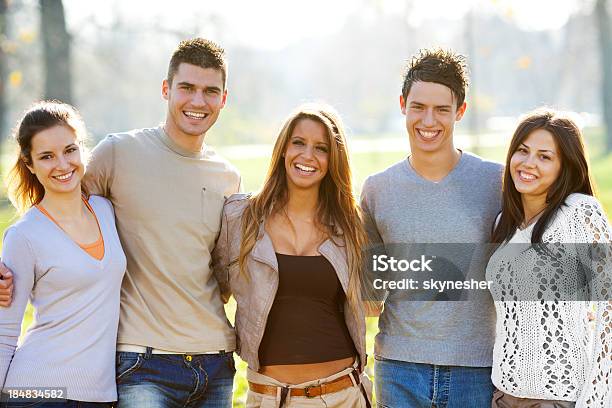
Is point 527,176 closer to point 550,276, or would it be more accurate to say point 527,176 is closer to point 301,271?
point 550,276

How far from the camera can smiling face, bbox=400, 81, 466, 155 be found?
4.40m

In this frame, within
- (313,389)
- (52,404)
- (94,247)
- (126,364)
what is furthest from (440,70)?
(52,404)

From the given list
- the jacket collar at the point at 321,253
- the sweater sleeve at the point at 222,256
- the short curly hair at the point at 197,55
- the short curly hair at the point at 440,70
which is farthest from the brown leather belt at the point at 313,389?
the short curly hair at the point at 197,55

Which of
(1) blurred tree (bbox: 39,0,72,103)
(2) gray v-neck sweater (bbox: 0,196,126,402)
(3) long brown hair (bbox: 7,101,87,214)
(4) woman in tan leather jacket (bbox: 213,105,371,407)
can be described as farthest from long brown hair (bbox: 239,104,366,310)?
(1) blurred tree (bbox: 39,0,72,103)

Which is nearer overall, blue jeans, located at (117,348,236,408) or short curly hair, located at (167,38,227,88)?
blue jeans, located at (117,348,236,408)

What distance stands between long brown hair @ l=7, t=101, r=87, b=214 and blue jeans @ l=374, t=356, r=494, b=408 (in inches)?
82.7

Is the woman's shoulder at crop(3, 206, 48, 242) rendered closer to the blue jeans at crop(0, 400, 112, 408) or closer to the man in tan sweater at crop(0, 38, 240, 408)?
the man in tan sweater at crop(0, 38, 240, 408)

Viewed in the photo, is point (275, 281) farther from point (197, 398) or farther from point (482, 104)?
point (482, 104)

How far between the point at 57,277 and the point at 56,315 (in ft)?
0.61

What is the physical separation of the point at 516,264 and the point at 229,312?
539 centimetres

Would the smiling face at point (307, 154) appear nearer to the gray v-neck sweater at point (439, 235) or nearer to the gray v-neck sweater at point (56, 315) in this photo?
the gray v-neck sweater at point (439, 235)

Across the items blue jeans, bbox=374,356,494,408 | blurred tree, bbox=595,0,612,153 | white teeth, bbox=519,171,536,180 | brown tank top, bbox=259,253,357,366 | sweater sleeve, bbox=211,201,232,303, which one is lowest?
blue jeans, bbox=374,356,494,408

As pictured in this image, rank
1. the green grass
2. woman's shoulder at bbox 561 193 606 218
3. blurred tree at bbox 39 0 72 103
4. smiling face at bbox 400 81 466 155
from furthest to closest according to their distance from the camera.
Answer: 1. blurred tree at bbox 39 0 72 103
2. the green grass
3. smiling face at bbox 400 81 466 155
4. woman's shoulder at bbox 561 193 606 218

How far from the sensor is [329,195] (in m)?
4.48
